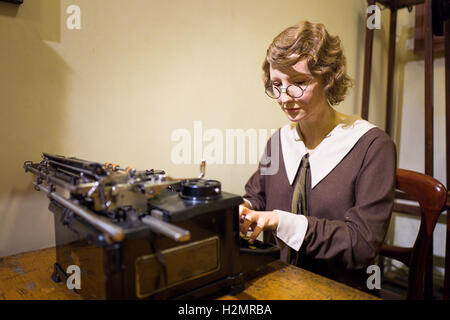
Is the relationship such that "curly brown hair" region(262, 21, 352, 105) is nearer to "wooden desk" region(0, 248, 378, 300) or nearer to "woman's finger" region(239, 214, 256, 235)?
"woman's finger" region(239, 214, 256, 235)

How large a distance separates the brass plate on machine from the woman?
9.8 inches

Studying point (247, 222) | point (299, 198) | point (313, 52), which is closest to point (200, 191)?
point (247, 222)

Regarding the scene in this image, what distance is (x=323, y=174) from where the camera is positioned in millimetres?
1304

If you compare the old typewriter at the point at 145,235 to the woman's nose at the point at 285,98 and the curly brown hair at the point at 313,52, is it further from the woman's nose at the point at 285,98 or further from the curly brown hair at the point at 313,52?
the curly brown hair at the point at 313,52

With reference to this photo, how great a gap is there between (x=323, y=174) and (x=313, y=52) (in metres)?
0.48

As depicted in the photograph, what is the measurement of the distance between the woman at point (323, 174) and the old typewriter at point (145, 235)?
234 millimetres

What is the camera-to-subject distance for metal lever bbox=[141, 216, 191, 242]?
2.07ft

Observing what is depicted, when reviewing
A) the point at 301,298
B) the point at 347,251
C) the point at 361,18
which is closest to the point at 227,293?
the point at 301,298

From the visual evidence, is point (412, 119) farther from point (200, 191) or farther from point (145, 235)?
point (145, 235)

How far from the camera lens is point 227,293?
896 mm

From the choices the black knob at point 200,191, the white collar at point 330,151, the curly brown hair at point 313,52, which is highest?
the curly brown hair at point 313,52

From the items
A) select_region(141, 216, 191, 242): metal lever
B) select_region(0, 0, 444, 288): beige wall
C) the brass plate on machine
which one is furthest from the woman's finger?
select_region(0, 0, 444, 288): beige wall

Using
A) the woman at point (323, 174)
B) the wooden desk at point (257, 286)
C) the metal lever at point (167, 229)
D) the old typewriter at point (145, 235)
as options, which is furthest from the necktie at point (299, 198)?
the metal lever at point (167, 229)

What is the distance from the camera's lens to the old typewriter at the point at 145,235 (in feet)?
2.25
